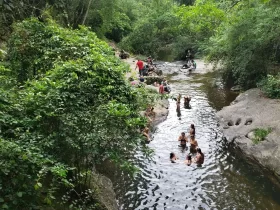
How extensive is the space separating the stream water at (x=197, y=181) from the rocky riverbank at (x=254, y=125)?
1.71 ft

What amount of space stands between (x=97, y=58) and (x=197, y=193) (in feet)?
19.7

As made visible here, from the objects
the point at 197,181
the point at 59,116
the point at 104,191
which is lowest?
the point at 197,181

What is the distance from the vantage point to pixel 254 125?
1423 cm

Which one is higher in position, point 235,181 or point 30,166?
point 30,166

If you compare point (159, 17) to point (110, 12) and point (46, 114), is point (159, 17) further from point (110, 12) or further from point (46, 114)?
point (46, 114)

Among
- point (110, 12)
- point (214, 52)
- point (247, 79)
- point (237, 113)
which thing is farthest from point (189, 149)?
point (110, 12)

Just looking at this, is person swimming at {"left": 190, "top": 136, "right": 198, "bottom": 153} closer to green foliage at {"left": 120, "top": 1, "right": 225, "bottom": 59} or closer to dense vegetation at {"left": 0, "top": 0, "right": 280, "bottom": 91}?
dense vegetation at {"left": 0, "top": 0, "right": 280, "bottom": 91}

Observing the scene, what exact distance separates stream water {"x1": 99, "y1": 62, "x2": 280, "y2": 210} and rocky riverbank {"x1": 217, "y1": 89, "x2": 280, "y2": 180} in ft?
1.71

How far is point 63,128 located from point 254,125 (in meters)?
10.7

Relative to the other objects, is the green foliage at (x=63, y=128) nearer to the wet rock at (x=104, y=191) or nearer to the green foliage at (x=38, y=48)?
the wet rock at (x=104, y=191)

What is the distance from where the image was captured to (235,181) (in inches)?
444

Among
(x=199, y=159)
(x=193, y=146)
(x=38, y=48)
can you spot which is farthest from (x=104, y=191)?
(x=193, y=146)

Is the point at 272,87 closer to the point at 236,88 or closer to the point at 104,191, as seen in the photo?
the point at 236,88

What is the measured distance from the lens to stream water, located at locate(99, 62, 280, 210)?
9.84m
